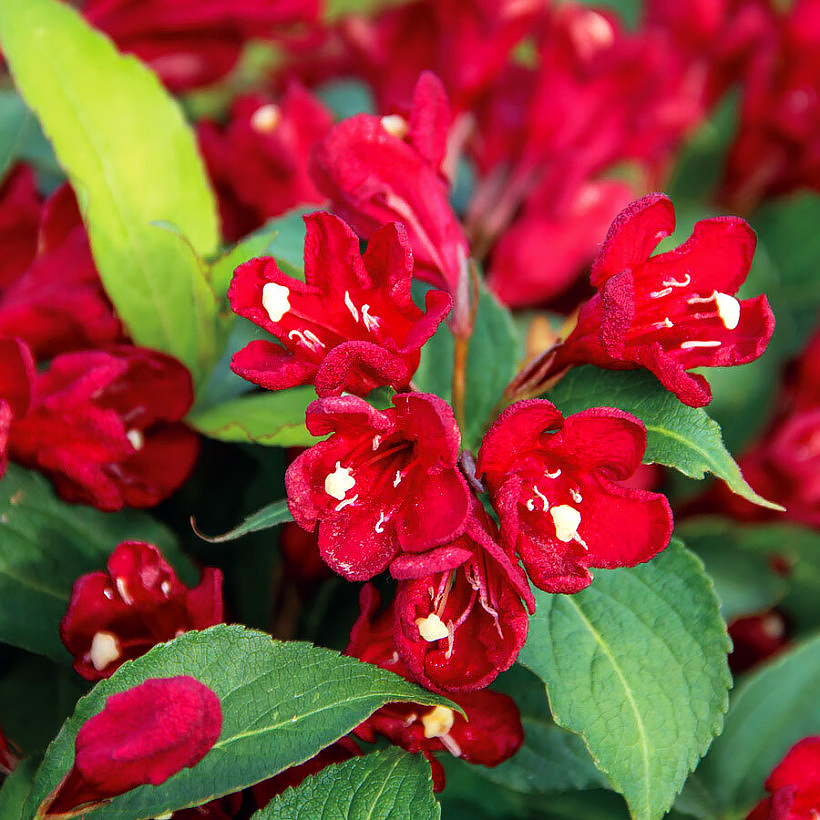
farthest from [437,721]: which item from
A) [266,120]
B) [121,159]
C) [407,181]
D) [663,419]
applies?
[266,120]

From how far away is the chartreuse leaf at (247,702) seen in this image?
18.6 inches

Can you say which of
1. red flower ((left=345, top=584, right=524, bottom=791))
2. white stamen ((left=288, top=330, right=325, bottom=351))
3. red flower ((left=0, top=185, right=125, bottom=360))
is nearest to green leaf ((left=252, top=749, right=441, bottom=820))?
red flower ((left=345, top=584, right=524, bottom=791))

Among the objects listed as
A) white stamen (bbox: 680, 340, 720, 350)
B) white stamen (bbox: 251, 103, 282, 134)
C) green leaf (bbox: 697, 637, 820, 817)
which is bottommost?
green leaf (bbox: 697, 637, 820, 817)

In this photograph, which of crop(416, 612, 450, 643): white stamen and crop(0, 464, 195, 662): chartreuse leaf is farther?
crop(0, 464, 195, 662): chartreuse leaf

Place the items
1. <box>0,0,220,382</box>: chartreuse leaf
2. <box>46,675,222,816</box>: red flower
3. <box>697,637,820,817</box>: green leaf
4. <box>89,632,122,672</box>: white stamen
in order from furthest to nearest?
<box>697,637,820,817</box>: green leaf
<box>0,0,220,382</box>: chartreuse leaf
<box>89,632,122,672</box>: white stamen
<box>46,675,222,816</box>: red flower

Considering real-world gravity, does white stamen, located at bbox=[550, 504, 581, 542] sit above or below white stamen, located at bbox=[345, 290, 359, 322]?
below

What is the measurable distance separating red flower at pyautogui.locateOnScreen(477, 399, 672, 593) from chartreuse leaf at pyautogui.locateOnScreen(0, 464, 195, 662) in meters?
0.28

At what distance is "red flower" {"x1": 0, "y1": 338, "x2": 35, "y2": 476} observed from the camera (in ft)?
1.90

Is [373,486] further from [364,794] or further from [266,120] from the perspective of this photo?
[266,120]

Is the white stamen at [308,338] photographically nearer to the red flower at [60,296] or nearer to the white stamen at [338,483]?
the white stamen at [338,483]

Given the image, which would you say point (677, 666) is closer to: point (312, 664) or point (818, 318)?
point (312, 664)

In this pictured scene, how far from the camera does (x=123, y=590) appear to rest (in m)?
0.54

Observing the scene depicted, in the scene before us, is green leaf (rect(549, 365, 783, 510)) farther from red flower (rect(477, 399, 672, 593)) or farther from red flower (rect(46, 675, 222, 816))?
red flower (rect(46, 675, 222, 816))

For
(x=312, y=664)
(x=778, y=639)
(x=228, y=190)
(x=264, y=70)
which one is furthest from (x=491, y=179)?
(x=312, y=664)
